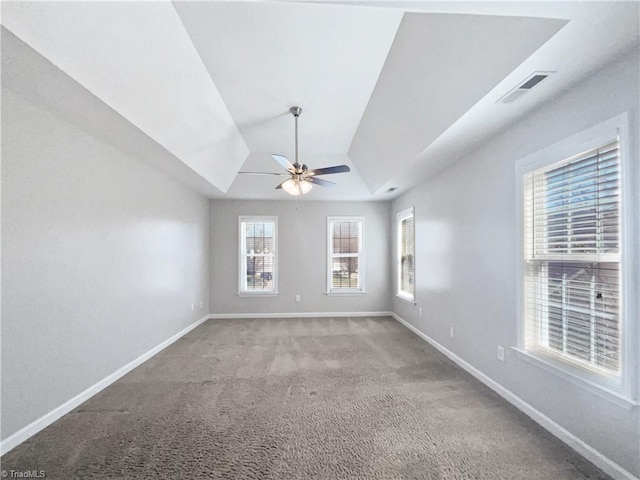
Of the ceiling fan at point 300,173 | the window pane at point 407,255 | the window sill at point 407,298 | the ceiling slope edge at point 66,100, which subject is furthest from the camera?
the window pane at point 407,255

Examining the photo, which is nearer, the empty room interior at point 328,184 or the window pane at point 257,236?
the empty room interior at point 328,184

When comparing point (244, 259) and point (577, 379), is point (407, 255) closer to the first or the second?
point (244, 259)

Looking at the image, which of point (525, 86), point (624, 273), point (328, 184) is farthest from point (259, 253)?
point (624, 273)

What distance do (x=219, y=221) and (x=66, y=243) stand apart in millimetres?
3775

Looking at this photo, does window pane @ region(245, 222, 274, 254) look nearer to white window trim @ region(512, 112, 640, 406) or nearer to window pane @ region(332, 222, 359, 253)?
window pane @ region(332, 222, 359, 253)

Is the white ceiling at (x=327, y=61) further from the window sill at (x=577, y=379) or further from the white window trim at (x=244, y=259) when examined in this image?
the white window trim at (x=244, y=259)

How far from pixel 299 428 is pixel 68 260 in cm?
236

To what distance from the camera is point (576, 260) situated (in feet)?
6.81

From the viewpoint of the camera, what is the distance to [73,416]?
2.47 metres

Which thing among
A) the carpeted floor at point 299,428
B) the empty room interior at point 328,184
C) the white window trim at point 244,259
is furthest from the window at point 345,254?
the carpeted floor at point 299,428

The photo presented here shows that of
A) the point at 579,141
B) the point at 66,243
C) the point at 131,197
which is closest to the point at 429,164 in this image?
the point at 579,141

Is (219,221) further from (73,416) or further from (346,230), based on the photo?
(73,416)

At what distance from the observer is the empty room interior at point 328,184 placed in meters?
1.79

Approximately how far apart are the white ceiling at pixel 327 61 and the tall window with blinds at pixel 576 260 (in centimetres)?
62
